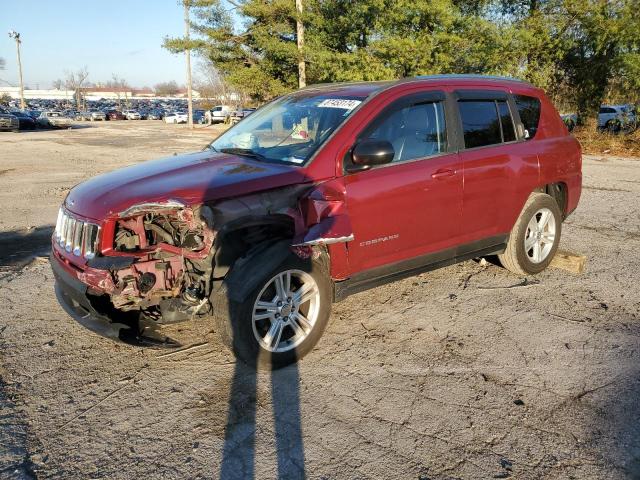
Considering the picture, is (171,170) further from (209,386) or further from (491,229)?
(491,229)

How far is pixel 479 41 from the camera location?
21.4 metres

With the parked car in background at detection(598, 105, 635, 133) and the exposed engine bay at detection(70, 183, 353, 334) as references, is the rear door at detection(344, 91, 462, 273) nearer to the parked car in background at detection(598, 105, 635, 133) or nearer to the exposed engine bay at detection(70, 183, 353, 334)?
the exposed engine bay at detection(70, 183, 353, 334)

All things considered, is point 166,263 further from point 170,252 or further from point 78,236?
point 78,236

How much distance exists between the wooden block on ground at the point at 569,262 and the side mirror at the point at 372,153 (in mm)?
2860

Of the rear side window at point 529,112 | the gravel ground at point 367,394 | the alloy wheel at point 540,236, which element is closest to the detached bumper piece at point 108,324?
the gravel ground at point 367,394

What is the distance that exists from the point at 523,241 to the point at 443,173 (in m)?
1.45

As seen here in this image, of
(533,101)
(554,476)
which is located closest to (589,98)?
(533,101)

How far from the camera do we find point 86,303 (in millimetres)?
3416

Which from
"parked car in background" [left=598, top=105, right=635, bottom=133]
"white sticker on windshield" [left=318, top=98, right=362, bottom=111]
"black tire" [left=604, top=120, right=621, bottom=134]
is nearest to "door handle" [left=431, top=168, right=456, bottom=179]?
"white sticker on windshield" [left=318, top=98, right=362, bottom=111]

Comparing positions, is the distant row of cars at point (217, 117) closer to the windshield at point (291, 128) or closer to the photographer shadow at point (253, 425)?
the windshield at point (291, 128)

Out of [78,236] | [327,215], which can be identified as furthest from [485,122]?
[78,236]

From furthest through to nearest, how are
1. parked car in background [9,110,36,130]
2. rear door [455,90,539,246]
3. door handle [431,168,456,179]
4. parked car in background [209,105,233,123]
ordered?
parked car in background [209,105,233,123]
parked car in background [9,110,36,130]
rear door [455,90,539,246]
door handle [431,168,456,179]

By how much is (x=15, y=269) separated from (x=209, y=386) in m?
3.60

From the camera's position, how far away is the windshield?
4.06 metres
